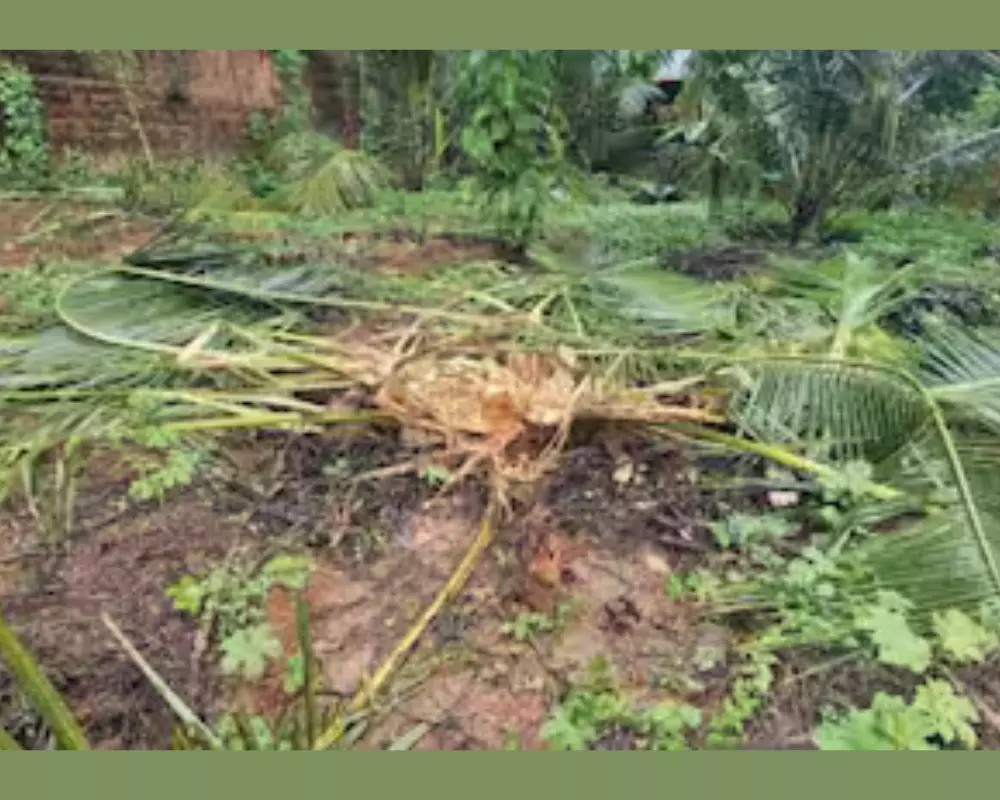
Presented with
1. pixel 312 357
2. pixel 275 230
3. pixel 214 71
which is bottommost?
pixel 275 230

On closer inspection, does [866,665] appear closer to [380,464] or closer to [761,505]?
[761,505]

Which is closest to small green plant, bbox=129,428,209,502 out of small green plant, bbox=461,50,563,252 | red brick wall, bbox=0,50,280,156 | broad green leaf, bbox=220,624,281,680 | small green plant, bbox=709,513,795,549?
broad green leaf, bbox=220,624,281,680

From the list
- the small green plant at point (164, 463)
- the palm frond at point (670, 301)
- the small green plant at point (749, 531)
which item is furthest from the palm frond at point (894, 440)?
the small green plant at point (164, 463)

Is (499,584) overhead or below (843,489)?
below

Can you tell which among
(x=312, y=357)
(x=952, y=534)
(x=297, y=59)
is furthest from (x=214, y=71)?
(x=952, y=534)

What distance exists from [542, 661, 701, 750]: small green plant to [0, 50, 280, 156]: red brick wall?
6.62 meters

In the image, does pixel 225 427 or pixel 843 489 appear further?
pixel 225 427

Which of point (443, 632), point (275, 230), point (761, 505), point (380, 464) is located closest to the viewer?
point (443, 632)

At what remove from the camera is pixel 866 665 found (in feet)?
5.21

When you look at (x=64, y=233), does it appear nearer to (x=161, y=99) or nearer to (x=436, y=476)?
(x=161, y=99)

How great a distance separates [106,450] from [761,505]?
6.06ft

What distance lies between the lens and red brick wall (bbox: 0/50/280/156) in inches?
247

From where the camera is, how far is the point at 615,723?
1509mm

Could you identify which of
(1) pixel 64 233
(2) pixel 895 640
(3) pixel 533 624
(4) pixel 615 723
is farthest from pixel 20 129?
(2) pixel 895 640
